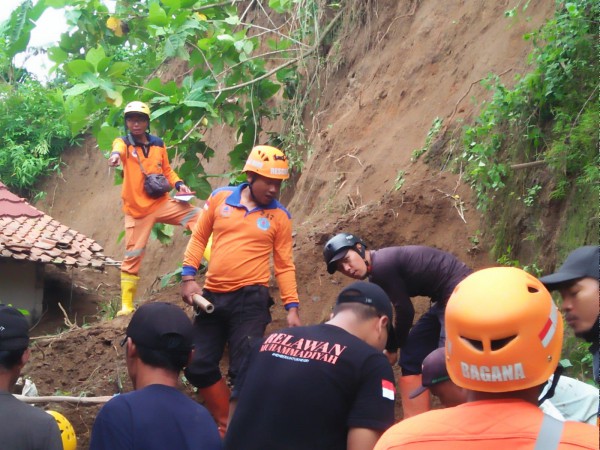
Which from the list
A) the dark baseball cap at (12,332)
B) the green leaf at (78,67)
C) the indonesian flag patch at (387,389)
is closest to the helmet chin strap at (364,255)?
the indonesian flag patch at (387,389)

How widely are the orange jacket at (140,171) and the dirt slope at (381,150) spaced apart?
0.97 metres

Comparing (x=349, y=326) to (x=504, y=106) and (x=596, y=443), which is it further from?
(x=504, y=106)

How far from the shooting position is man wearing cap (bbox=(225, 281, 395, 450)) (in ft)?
11.0

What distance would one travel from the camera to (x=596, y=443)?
197cm

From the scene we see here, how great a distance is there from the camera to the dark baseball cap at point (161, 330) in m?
3.32

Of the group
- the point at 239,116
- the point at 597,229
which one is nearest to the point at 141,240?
the point at 239,116

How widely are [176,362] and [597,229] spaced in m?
3.71

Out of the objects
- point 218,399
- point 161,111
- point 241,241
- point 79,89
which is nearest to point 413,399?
point 218,399

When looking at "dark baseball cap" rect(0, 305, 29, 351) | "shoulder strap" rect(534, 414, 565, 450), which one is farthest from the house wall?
"shoulder strap" rect(534, 414, 565, 450)

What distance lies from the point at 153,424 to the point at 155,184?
5878 mm

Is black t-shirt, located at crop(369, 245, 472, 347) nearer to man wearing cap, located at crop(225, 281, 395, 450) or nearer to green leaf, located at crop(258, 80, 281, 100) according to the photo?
man wearing cap, located at crop(225, 281, 395, 450)

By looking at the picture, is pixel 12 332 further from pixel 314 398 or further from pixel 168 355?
pixel 314 398

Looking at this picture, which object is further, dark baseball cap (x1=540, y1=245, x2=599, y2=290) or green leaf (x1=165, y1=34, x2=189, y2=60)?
green leaf (x1=165, y1=34, x2=189, y2=60)

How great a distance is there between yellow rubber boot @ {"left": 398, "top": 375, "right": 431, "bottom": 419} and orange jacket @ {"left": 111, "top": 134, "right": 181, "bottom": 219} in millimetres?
4271
